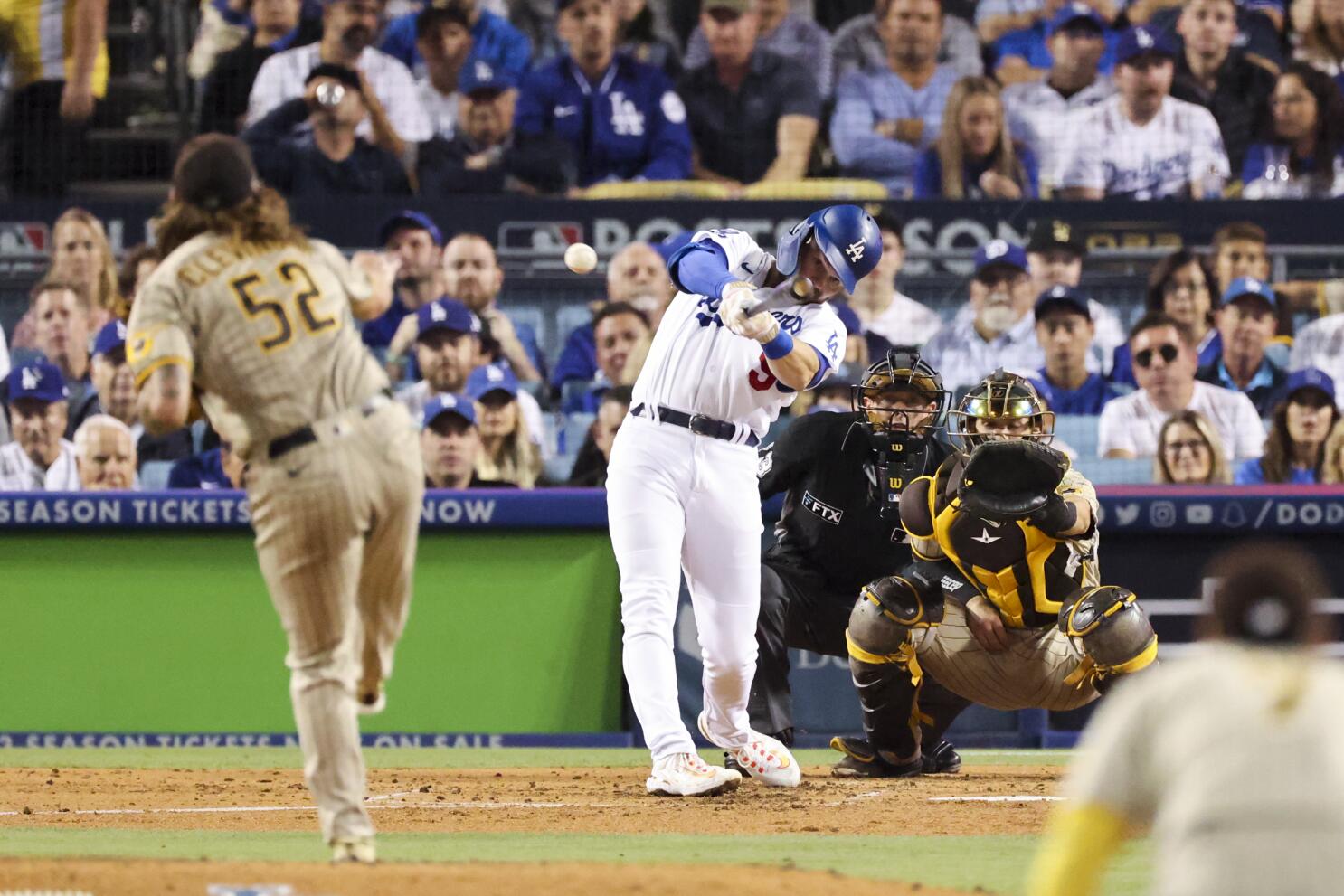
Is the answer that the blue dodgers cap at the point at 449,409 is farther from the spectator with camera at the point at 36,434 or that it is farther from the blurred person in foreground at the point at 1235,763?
the blurred person in foreground at the point at 1235,763

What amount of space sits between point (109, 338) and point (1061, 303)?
4.83 meters

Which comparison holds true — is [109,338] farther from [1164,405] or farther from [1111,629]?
[1111,629]

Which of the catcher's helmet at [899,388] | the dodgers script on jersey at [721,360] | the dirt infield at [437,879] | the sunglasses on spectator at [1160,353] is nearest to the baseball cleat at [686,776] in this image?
the dodgers script on jersey at [721,360]

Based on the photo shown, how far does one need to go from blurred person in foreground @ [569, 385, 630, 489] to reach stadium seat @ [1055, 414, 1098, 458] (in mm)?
2184

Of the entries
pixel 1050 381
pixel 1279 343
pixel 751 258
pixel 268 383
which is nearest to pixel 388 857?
pixel 268 383

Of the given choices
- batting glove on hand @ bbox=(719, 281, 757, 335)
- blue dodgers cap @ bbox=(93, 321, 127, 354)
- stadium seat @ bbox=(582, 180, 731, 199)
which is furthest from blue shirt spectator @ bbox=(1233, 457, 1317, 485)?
blue dodgers cap @ bbox=(93, 321, 127, 354)

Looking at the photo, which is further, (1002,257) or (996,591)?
(1002,257)

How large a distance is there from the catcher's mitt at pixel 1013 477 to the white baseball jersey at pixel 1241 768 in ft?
11.4

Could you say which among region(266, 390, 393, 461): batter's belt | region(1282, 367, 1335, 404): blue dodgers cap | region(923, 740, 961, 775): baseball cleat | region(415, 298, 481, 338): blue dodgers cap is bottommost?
region(923, 740, 961, 775): baseball cleat

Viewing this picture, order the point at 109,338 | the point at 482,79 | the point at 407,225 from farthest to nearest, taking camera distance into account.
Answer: the point at 482,79
the point at 407,225
the point at 109,338

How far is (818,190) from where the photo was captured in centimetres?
1055

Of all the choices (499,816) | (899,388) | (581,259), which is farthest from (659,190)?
(499,816)

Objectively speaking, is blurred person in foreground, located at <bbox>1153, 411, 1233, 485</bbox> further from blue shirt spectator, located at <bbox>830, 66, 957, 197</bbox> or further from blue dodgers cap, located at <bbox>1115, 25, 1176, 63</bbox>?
blue dodgers cap, located at <bbox>1115, 25, 1176, 63</bbox>

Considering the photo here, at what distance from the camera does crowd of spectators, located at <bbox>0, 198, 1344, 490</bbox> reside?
9.14m
